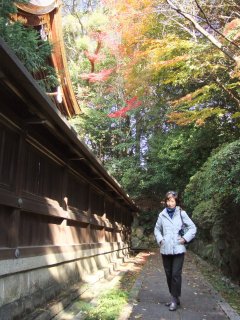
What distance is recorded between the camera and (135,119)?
30.7 m

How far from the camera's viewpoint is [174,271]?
6.84 meters

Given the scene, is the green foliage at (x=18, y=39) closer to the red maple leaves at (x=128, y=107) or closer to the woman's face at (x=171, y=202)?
the woman's face at (x=171, y=202)

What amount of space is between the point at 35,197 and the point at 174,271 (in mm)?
2815

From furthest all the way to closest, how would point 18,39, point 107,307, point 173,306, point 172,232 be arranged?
point 18,39 < point 172,232 < point 107,307 < point 173,306

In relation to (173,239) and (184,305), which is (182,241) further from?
(184,305)

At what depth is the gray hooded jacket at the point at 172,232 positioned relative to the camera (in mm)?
6855

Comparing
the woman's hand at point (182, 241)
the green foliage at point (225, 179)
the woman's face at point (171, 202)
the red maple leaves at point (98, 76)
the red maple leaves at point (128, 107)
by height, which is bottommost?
the woman's hand at point (182, 241)

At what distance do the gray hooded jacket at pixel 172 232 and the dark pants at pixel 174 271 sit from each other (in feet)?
0.48

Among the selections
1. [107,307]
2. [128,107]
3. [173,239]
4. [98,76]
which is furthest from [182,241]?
[98,76]

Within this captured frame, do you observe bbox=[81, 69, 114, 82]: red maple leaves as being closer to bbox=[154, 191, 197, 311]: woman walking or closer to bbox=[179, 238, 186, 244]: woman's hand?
bbox=[154, 191, 197, 311]: woman walking

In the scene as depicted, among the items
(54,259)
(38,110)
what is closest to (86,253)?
(54,259)

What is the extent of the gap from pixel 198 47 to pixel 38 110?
9935 mm

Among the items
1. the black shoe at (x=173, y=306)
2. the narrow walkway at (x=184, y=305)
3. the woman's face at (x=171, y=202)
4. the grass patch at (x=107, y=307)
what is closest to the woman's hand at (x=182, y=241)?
the woman's face at (x=171, y=202)

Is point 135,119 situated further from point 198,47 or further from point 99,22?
point 198,47
